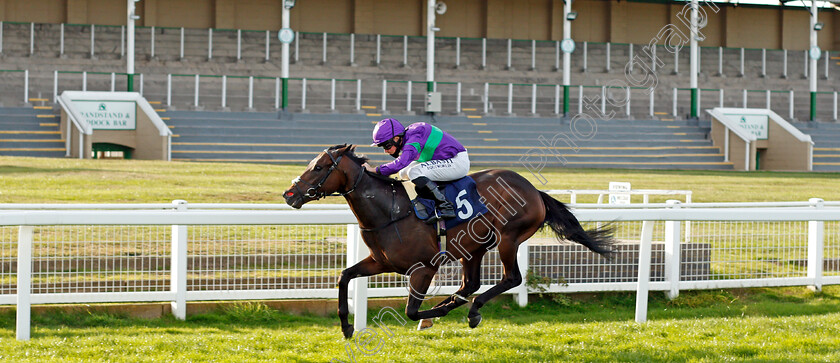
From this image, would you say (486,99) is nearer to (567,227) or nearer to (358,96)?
(358,96)

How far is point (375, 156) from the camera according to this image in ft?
66.8

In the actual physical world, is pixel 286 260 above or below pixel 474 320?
above

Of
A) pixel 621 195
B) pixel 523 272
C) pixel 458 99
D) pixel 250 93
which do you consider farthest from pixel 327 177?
pixel 458 99

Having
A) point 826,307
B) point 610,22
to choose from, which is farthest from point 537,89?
point 826,307

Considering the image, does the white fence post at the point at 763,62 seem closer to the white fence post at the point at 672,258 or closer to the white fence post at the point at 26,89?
the white fence post at the point at 26,89

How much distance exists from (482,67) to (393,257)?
90.2 feet

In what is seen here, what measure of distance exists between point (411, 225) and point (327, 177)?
576 mm

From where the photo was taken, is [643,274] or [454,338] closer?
[454,338]

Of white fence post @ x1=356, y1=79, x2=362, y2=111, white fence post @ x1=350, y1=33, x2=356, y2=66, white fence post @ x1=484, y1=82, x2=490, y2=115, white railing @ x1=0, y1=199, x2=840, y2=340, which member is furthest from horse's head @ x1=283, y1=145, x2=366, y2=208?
white fence post @ x1=350, y1=33, x2=356, y2=66

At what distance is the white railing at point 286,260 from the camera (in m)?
5.89

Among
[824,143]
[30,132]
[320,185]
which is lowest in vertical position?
[320,185]

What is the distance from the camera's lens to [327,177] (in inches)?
213

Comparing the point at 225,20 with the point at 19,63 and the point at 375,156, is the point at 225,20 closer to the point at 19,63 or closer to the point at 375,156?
the point at 19,63

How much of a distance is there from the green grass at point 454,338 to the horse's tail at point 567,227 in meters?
0.56
